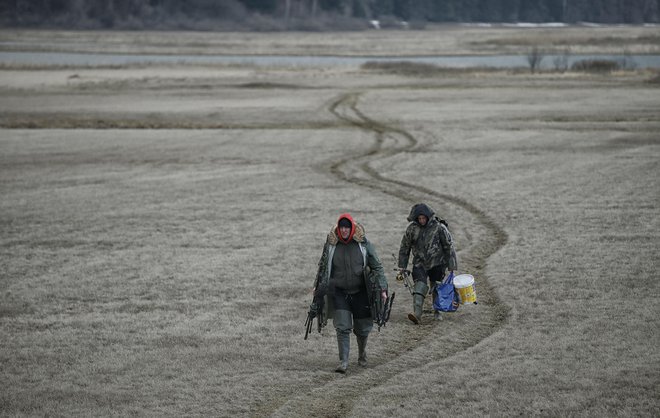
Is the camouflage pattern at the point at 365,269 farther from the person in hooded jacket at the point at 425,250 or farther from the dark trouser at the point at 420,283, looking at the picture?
the dark trouser at the point at 420,283

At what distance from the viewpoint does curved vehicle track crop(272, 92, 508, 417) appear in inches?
504

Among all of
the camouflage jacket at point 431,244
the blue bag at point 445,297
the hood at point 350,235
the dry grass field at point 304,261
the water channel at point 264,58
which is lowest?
the water channel at point 264,58

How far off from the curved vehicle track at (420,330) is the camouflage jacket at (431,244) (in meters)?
1.19

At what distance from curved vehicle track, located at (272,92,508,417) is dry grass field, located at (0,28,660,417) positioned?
0.19 feet

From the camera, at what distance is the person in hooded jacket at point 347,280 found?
1360 centimetres

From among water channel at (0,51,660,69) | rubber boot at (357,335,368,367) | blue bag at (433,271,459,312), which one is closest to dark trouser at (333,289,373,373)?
rubber boot at (357,335,368,367)

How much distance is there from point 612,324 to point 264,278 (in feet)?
25.2

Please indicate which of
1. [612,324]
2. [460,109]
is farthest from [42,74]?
[612,324]

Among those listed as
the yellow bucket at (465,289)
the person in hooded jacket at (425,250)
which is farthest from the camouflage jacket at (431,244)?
the yellow bucket at (465,289)

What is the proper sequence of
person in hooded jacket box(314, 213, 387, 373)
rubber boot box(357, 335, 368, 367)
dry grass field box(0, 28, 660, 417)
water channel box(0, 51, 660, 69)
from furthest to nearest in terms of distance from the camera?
water channel box(0, 51, 660, 69) → rubber boot box(357, 335, 368, 367) → person in hooded jacket box(314, 213, 387, 373) → dry grass field box(0, 28, 660, 417)

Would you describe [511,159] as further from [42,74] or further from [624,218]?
[42,74]

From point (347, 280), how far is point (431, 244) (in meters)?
2.98

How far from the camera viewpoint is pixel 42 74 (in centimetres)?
9175

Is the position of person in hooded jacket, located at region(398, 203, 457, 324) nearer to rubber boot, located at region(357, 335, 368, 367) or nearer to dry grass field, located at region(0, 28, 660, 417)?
dry grass field, located at region(0, 28, 660, 417)
